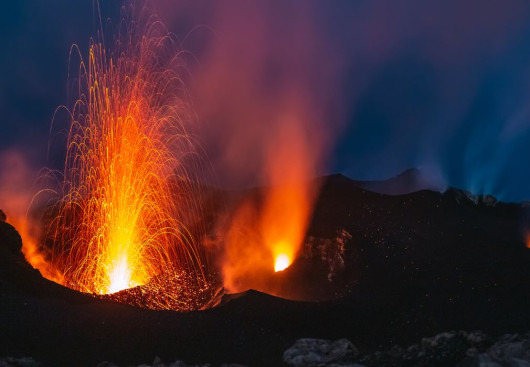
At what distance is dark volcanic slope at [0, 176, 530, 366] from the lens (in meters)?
12.0

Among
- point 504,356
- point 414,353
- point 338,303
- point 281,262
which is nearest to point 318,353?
point 414,353

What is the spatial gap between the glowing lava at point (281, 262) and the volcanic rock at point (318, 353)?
338 inches

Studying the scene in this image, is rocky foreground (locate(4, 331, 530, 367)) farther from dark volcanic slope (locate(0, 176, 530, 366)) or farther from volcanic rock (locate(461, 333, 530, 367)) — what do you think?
dark volcanic slope (locate(0, 176, 530, 366))

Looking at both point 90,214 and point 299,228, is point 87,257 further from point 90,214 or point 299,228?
point 299,228

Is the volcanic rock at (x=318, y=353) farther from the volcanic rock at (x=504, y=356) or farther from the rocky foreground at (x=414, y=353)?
the volcanic rock at (x=504, y=356)

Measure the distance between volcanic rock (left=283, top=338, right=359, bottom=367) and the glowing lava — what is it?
8.57m

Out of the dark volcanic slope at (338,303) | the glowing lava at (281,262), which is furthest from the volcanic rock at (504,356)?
the glowing lava at (281,262)

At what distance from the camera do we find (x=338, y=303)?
1520 cm

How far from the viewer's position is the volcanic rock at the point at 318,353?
11.2 metres

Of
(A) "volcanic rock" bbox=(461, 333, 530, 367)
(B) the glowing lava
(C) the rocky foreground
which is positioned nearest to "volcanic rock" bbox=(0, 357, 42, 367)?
(C) the rocky foreground

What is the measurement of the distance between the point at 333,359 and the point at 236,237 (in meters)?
12.3

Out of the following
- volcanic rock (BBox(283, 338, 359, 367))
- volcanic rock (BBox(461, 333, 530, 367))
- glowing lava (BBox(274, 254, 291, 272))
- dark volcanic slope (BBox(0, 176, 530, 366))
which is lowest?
volcanic rock (BBox(461, 333, 530, 367))

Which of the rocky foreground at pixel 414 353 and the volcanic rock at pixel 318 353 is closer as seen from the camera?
the rocky foreground at pixel 414 353

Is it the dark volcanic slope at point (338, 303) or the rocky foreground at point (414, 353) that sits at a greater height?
the dark volcanic slope at point (338, 303)
